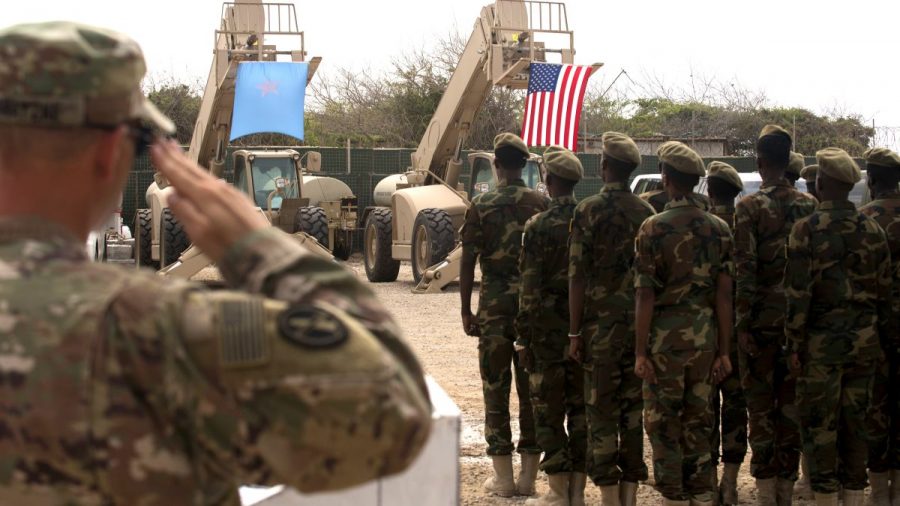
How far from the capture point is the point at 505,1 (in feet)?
49.6

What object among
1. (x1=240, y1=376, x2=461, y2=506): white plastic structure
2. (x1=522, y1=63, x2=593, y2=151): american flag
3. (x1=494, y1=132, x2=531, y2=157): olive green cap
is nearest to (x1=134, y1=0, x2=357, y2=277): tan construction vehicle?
(x1=522, y1=63, x2=593, y2=151): american flag

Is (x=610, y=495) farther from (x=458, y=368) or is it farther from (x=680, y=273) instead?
(x=458, y=368)

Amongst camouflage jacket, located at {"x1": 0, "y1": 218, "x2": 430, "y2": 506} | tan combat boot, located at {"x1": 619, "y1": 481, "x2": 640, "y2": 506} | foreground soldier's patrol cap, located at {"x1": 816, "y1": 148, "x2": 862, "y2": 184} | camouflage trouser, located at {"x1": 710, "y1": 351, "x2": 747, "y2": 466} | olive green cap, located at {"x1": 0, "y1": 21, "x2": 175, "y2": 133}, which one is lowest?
tan combat boot, located at {"x1": 619, "y1": 481, "x2": 640, "y2": 506}

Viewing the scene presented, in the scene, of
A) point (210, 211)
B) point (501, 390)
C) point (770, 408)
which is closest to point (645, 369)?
point (770, 408)

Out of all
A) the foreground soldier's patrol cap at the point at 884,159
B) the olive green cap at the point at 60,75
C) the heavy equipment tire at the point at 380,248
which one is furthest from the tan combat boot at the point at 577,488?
the heavy equipment tire at the point at 380,248

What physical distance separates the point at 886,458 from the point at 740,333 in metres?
0.95

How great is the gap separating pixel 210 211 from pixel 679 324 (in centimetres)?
402

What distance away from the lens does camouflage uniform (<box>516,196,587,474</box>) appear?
19.6ft

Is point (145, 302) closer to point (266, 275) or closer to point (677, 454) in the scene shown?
point (266, 275)

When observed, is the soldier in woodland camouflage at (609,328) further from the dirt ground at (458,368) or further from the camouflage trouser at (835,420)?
the camouflage trouser at (835,420)

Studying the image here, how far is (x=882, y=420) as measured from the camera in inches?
233

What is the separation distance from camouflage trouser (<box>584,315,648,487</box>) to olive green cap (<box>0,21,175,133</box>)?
174 inches

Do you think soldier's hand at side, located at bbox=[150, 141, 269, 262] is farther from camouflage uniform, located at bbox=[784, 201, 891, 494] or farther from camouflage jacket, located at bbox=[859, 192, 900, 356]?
camouflage jacket, located at bbox=[859, 192, 900, 356]

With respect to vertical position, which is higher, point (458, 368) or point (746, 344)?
point (746, 344)
